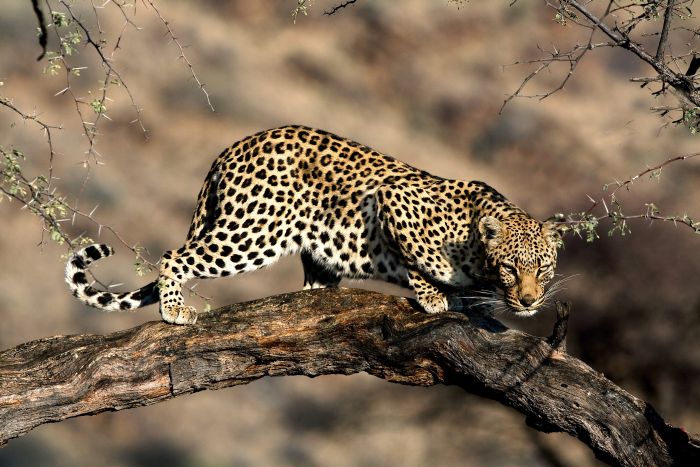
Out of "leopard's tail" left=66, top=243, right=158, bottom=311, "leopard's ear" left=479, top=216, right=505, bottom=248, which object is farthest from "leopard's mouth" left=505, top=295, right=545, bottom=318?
"leopard's tail" left=66, top=243, right=158, bottom=311

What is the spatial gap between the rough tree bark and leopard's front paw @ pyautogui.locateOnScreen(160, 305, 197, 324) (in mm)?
64

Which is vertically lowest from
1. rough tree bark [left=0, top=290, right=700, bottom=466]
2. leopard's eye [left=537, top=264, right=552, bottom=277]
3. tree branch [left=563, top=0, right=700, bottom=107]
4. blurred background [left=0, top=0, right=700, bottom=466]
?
rough tree bark [left=0, top=290, right=700, bottom=466]

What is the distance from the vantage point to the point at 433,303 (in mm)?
8539

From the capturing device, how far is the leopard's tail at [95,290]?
8648mm

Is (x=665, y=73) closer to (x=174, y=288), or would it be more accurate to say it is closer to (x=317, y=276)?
(x=317, y=276)

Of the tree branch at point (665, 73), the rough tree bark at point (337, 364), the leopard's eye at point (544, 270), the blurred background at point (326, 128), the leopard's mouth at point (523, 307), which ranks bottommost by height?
the rough tree bark at point (337, 364)

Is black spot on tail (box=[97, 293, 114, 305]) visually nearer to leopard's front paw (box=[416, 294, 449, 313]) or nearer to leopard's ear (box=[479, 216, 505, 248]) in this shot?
leopard's front paw (box=[416, 294, 449, 313])

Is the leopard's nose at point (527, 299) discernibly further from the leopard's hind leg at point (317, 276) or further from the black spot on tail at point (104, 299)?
the black spot on tail at point (104, 299)

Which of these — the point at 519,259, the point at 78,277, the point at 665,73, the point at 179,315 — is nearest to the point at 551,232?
the point at 519,259

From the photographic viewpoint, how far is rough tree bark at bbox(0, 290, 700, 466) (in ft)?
24.9

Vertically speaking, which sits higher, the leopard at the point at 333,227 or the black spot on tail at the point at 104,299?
the leopard at the point at 333,227

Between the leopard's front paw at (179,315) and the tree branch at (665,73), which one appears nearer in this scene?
the tree branch at (665,73)

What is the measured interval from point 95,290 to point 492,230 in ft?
8.88

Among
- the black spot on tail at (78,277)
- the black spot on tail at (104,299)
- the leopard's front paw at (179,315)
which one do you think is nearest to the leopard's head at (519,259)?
the leopard's front paw at (179,315)
